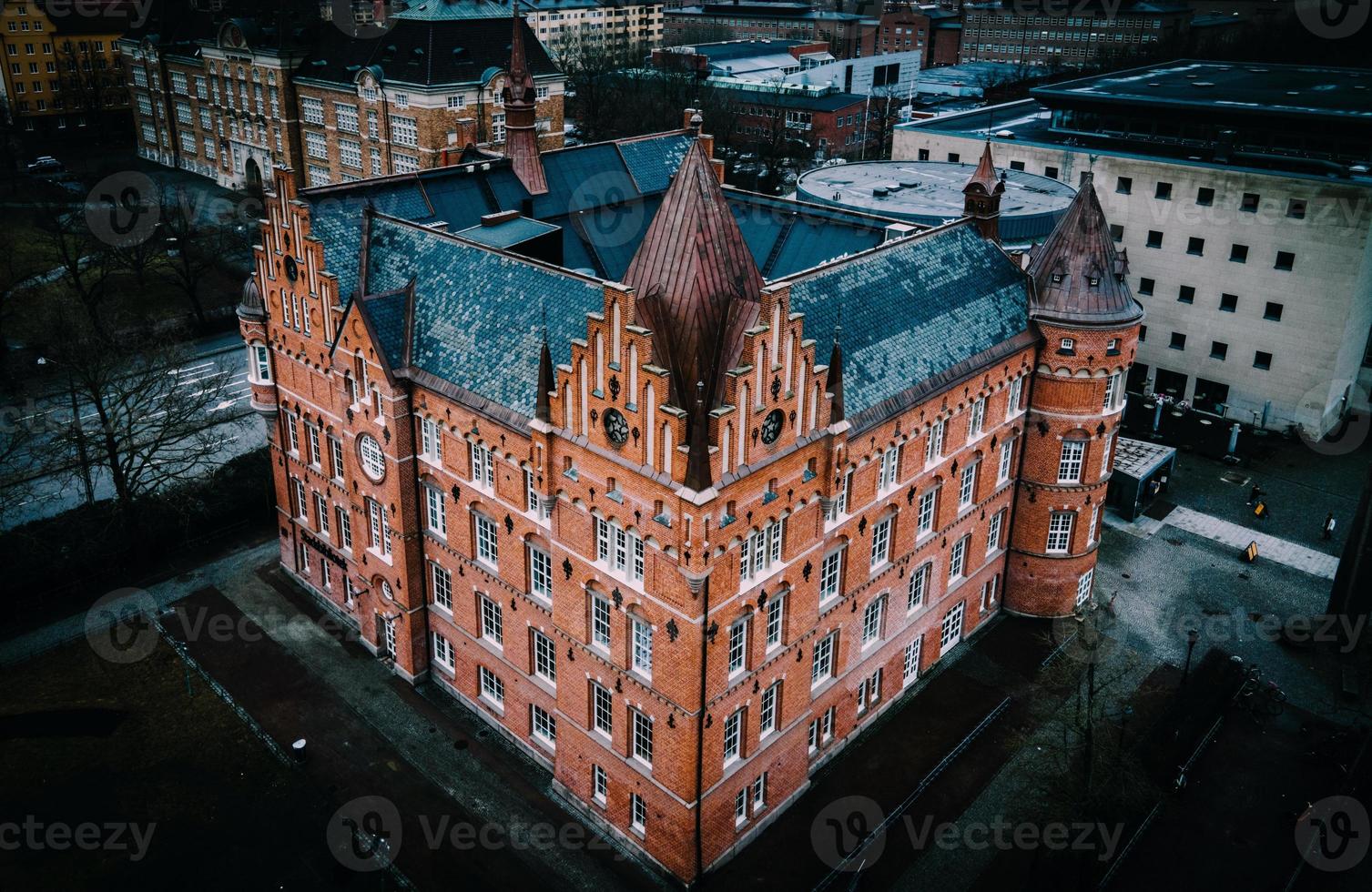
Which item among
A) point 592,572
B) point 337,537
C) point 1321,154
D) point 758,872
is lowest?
point 758,872

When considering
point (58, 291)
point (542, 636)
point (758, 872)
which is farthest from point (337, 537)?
point (58, 291)

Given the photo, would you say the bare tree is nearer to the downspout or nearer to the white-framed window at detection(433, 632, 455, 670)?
the white-framed window at detection(433, 632, 455, 670)

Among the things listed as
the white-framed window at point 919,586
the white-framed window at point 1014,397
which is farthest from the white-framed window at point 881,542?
the white-framed window at point 1014,397

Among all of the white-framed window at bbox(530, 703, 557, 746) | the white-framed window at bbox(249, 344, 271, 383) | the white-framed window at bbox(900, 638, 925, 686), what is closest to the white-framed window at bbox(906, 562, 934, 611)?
the white-framed window at bbox(900, 638, 925, 686)

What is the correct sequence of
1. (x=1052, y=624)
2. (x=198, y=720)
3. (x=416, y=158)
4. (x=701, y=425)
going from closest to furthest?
(x=701, y=425)
(x=198, y=720)
(x=1052, y=624)
(x=416, y=158)

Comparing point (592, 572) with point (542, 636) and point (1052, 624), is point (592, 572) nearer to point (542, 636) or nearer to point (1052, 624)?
point (542, 636)

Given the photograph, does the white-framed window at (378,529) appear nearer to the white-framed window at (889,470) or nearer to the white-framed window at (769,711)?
the white-framed window at (769,711)
